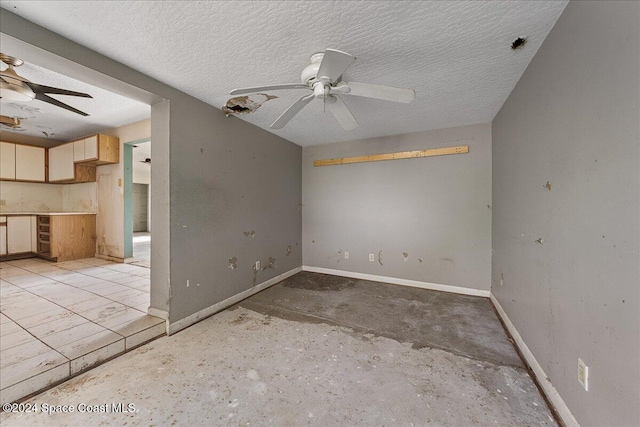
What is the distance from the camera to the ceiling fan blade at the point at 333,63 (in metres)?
1.30

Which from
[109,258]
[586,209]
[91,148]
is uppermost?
[91,148]

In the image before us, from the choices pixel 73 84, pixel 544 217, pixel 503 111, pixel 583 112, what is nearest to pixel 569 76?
pixel 583 112

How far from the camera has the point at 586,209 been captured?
116cm

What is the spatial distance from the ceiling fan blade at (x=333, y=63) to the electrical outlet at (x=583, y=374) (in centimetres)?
193

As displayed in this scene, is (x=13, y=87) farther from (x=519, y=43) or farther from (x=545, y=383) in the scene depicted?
(x=545, y=383)

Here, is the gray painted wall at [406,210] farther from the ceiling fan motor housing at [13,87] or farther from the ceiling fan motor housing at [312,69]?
the ceiling fan motor housing at [13,87]

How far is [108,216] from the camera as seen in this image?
14.4ft

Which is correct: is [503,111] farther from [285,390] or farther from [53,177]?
[53,177]

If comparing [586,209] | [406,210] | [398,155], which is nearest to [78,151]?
[398,155]

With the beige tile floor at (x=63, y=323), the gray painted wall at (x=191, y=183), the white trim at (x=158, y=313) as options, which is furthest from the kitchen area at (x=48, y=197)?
the white trim at (x=158, y=313)

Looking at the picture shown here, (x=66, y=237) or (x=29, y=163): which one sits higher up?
(x=29, y=163)

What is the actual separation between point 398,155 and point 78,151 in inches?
218

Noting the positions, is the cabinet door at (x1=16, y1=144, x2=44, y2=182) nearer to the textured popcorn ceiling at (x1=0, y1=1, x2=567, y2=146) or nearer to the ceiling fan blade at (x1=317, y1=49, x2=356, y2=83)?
the textured popcorn ceiling at (x1=0, y1=1, x2=567, y2=146)

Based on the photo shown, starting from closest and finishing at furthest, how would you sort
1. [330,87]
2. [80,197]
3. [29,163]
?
[330,87] → [29,163] → [80,197]
